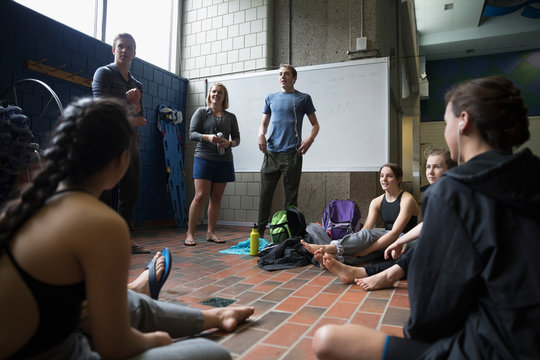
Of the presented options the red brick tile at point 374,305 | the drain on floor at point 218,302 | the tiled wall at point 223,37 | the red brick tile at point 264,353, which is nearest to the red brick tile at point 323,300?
the red brick tile at point 374,305

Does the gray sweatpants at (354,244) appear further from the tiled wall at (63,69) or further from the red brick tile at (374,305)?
the tiled wall at (63,69)

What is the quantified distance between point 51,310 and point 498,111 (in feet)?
3.58

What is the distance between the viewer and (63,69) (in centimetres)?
382

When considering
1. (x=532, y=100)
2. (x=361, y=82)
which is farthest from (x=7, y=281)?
(x=532, y=100)

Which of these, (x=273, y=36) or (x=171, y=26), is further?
(x=171, y=26)

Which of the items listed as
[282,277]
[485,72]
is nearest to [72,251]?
[282,277]

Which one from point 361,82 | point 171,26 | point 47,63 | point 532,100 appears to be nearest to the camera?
point 47,63

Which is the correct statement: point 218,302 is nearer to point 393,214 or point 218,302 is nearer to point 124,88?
point 393,214

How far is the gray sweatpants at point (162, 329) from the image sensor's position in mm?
813

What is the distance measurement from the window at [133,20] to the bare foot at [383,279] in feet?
13.3

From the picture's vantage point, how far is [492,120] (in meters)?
0.87

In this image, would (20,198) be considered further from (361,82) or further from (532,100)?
(532,100)

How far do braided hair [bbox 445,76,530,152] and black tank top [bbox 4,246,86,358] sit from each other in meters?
1.00

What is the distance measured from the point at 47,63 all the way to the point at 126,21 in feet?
5.17
